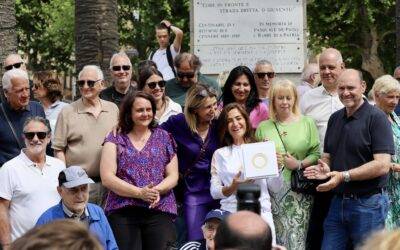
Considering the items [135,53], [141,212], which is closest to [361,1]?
[135,53]

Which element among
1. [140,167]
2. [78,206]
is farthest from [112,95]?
[78,206]

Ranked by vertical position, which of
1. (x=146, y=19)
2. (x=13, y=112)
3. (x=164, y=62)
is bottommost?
(x=13, y=112)

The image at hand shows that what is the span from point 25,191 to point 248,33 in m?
4.71

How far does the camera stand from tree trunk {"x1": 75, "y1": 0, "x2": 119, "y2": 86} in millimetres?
13016

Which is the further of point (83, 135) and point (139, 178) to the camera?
point (83, 135)

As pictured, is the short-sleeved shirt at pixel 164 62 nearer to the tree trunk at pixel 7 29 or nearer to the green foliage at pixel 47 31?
the tree trunk at pixel 7 29

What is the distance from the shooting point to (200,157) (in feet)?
27.5

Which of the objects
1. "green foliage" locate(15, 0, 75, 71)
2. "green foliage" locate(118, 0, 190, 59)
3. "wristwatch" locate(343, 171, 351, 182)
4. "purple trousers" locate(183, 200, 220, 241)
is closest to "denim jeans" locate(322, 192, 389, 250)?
"wristwatch" locate(343, 171, 351, 182)

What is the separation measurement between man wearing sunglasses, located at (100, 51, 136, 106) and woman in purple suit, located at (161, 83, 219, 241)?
46.4 inches

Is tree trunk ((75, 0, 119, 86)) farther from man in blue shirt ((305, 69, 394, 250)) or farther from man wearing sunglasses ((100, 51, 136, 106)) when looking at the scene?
man in blue shirt ((305, 69, 394, 250))

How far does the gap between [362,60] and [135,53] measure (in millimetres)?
9819

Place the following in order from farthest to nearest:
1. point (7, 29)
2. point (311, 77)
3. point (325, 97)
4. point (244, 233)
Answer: point (7, 29), point (311, 77), point (325, 97), point (244, 233)

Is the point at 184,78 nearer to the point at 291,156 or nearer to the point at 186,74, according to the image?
the point at 186,74

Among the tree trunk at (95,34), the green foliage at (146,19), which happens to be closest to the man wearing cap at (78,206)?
the tree trunk at (95,34)
